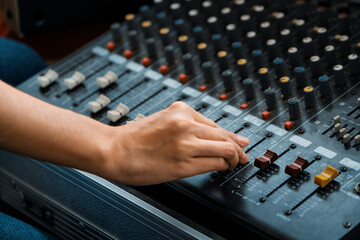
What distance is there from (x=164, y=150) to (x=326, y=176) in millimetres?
316

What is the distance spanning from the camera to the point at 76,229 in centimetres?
165

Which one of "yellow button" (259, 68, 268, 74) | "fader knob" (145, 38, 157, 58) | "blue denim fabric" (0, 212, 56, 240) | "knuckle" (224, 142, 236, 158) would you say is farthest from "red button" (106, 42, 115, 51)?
"knuckle" (224, 142, 236, 158)

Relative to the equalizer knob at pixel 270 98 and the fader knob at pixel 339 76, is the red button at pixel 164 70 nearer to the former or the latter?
the equalizer knob at pixel 270 98

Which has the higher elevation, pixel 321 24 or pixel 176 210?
pixel 321 24

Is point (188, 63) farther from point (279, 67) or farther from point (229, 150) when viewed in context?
point (229, 150)

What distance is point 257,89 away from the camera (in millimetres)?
1519

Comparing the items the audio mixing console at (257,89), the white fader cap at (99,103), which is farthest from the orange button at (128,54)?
the white fader cap at (99,103)

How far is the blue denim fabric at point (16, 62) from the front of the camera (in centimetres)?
192

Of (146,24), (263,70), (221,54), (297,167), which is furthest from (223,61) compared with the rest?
(297,167)

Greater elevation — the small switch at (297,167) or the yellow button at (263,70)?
the yellow button at (263,70)

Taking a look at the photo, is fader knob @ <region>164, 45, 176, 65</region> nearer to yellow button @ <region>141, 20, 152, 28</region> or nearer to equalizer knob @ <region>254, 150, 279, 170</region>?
yellow button @ <region>141, 20, 152, 28</region>

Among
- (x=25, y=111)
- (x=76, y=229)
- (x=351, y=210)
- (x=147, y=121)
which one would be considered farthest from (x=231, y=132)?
(x=76, y=229)

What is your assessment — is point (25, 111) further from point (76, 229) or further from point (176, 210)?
point (76, 229)

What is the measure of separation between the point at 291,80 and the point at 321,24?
26 centimetres
